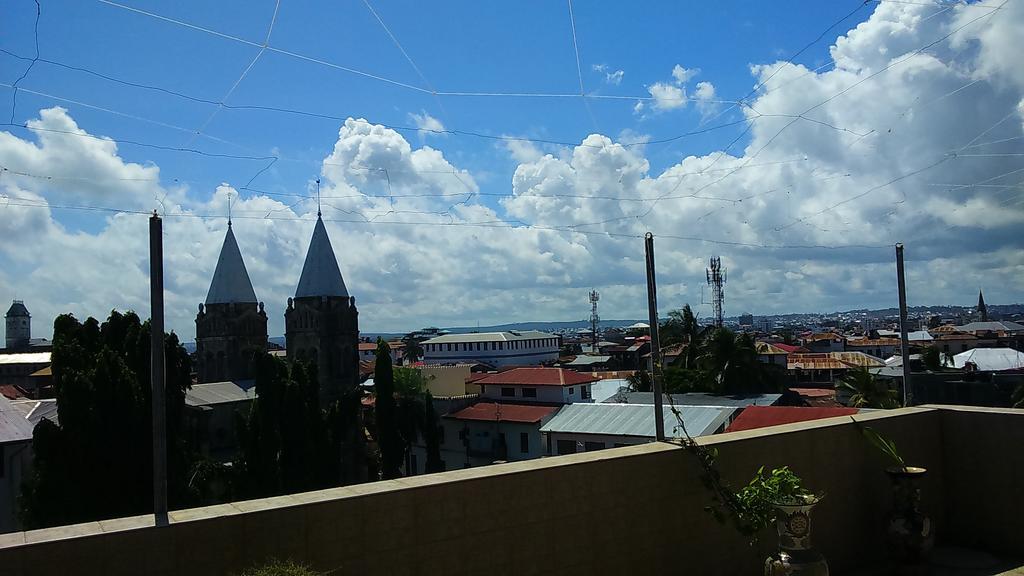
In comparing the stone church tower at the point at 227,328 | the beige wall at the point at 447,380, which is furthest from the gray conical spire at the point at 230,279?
the beige wall at the point at 447,380

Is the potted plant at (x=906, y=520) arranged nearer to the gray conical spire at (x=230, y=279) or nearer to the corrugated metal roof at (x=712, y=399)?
the corrugated metal roof at (x=712, y=399)

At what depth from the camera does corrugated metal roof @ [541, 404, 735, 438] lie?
2327 cm

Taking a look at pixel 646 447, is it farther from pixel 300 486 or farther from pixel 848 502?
pixel 300 486

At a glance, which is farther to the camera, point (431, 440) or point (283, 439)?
point (431, 440)

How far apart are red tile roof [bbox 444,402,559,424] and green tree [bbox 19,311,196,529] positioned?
20381mm

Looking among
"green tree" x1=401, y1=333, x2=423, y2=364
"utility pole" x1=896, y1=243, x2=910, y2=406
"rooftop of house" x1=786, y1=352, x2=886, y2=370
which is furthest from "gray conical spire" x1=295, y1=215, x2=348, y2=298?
"green tree" x1=401, y1=333, x2=423, y2=364

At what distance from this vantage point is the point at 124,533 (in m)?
3.13

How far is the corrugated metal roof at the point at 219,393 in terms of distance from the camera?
3822cm

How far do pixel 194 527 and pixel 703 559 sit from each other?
10.8 feet

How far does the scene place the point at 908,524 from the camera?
5477mm

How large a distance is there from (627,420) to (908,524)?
65.4 ft

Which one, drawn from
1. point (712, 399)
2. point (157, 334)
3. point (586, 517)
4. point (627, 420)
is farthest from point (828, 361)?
point (157, 334)

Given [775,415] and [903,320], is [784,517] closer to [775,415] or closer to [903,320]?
[903,320]

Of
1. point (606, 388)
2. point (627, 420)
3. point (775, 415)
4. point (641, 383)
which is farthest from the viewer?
point (606, 388)
